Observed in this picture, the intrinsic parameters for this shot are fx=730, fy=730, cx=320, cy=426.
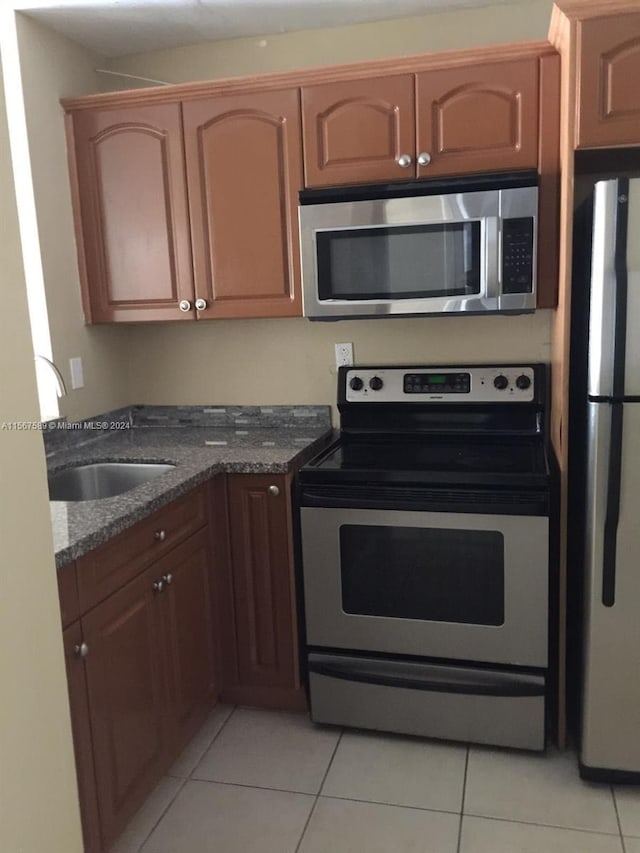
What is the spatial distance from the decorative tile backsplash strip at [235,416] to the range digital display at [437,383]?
36 cm

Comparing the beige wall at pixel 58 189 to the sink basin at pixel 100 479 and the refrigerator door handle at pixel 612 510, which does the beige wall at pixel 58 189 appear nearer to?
the sink basin at pixel 100 479

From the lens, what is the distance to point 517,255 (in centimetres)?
217

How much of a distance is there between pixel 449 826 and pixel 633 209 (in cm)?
163

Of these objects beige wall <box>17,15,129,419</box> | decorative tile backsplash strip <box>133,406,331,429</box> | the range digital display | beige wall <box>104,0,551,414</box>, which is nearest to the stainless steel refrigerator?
the range digital display

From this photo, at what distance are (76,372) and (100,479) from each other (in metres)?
0.43

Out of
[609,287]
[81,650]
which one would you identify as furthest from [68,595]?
[609,287]

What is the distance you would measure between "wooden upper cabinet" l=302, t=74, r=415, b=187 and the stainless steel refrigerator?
0.65 meters

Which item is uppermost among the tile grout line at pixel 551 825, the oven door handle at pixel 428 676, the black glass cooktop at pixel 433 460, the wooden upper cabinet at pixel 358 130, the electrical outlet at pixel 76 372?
the wooden upper cabinet at pixel 358 130

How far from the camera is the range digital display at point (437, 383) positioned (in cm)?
254

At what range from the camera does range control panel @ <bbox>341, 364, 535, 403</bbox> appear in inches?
98.2

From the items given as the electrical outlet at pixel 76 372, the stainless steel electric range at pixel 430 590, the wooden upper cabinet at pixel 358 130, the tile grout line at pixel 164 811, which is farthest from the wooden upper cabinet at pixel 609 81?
the tile grout line at pixel 164 811

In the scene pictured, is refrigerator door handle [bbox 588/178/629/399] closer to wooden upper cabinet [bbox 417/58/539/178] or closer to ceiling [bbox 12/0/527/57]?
wooden upper cabinet [bbox 417/58/539/178]

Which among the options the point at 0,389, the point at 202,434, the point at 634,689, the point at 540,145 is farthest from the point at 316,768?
the point at 540,145

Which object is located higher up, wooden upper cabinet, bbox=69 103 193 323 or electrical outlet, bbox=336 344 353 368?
wooden upper cabinet, bbox=69 103 193 323
